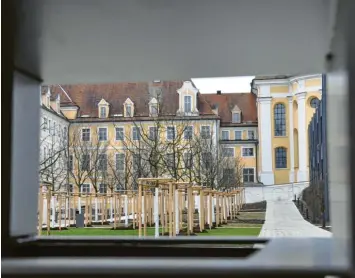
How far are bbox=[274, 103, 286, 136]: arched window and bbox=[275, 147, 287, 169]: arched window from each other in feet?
4.57

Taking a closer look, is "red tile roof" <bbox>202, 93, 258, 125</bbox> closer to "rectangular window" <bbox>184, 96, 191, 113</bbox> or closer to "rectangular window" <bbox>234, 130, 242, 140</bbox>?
"rectangular window" <bbox>234, 130, 242, 140</bbox>

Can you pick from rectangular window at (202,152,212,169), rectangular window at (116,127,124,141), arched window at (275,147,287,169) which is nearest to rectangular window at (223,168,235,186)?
rectangular window at (202,152,212,169)

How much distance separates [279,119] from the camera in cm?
4812

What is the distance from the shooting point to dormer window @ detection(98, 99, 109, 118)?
44731 millimetres

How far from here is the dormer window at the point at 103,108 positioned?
4473 cm

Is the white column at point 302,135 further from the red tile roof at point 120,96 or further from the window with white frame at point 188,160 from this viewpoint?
the window with white frame at point 188,160

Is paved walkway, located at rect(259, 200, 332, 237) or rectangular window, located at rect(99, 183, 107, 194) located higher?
rectangular window, located at rect(99, 183, 107, 194)

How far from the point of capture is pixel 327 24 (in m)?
4.32

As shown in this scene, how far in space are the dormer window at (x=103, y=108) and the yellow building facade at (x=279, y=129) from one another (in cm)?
1265

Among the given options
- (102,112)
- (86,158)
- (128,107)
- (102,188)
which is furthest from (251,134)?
(86,158)

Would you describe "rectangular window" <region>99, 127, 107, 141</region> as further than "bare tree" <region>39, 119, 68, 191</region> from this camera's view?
Yes

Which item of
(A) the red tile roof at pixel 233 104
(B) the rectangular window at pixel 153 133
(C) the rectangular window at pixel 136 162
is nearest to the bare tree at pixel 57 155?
(C) the rectangular window at pixel 136 162

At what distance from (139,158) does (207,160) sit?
141 inches

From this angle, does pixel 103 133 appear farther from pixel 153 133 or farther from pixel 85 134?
pixel 153 133
